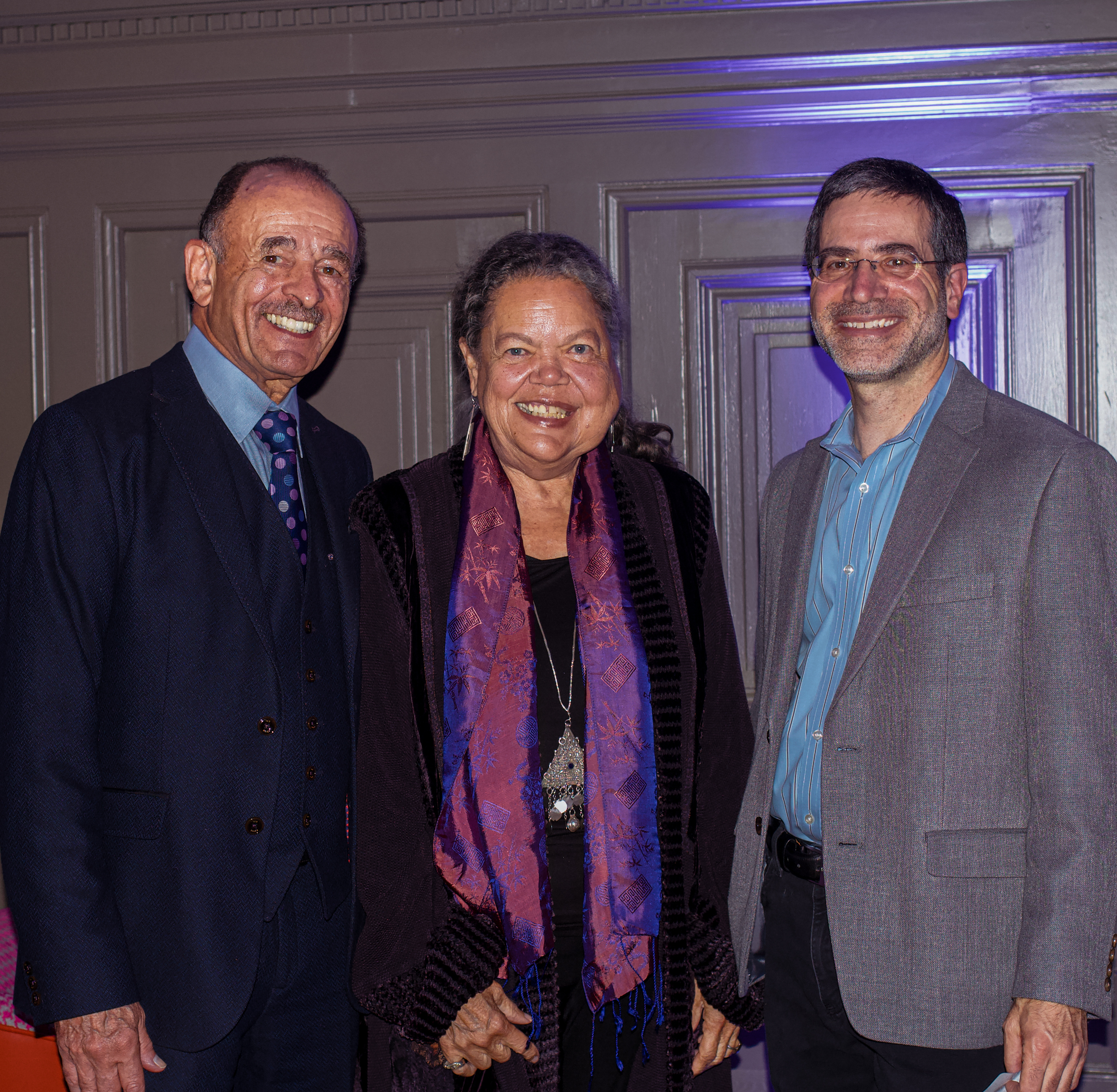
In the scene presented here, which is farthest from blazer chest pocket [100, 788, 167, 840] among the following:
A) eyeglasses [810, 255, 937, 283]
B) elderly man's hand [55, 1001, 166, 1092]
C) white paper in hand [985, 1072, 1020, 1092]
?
eyeglasses [810, 255, 937, 283]

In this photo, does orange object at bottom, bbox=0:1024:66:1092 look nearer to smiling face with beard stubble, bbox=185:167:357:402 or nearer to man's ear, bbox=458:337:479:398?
smiling face with beard stubble, bbox=185:167:357:402

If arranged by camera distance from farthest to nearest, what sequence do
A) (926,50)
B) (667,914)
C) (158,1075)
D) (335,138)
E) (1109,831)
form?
(335,138) < (926,50) < (667,914) < (158,1075) < (1109,831)

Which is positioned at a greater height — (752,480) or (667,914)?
(752,480)

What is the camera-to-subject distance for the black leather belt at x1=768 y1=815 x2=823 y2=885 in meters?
1.76

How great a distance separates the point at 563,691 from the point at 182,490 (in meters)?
0.76

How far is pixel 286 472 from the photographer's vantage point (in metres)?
1.87

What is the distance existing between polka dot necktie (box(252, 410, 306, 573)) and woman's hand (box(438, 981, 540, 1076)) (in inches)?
32.0

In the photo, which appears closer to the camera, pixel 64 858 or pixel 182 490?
pixel 64 858

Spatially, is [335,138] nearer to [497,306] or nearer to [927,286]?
[497,306]

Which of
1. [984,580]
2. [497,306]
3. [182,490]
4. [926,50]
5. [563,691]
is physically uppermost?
[926,50]

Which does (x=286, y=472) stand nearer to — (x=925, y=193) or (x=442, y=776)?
(x=442, y=776)

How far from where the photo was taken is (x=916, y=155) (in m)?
2.75

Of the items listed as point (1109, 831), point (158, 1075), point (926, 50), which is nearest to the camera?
point (1109, 831)

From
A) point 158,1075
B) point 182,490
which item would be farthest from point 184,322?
point 158,1075
